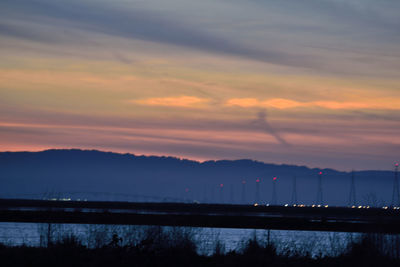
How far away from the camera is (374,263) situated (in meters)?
26.8

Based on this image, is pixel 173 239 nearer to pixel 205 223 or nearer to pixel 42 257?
pixel 42 257

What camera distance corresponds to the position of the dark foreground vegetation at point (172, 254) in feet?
82.8

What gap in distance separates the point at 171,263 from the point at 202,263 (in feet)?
4.16

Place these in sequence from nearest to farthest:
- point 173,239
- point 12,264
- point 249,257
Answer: point 12,264
point 249,257
point 173,239

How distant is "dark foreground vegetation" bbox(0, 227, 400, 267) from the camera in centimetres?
2525

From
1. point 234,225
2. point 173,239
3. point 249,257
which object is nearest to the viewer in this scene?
point 249,257

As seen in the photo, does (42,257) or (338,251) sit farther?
(338,251)

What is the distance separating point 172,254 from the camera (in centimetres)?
2677

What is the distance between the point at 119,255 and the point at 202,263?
338cm

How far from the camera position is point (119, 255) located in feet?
84.7

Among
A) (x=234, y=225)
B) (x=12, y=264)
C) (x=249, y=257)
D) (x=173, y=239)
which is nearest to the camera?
(x=12, y=264)

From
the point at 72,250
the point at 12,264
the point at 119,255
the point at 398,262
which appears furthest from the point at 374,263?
the point at 12,264

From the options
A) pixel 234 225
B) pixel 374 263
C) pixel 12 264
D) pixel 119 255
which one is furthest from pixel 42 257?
pixel 234 225

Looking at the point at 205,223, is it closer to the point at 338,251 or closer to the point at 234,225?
the point at 234,225
